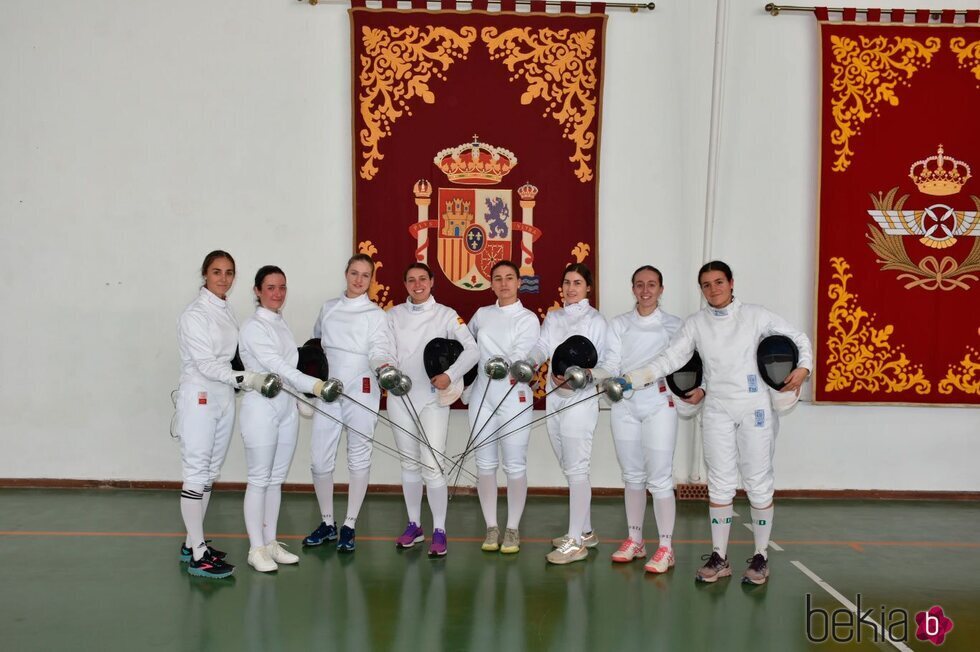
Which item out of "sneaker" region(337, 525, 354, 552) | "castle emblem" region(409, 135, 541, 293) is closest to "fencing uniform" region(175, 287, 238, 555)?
"sneaker" region(337, 525, 354, 552)

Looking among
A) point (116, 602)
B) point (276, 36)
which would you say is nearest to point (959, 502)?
point (116, 602)

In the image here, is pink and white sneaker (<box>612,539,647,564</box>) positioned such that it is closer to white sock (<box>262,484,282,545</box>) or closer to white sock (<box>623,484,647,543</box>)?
white sock (<box>623,484,647,543</box>)

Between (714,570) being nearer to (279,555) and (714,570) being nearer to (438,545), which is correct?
(438,545)

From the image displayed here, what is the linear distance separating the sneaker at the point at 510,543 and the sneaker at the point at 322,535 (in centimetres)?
92

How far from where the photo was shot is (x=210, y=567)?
3.67m

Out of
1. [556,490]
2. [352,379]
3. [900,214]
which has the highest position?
[900,214]

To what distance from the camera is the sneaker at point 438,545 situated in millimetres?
4012

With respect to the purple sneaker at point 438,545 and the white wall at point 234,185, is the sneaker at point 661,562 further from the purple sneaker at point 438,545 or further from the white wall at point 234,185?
the white wall at point 234,185

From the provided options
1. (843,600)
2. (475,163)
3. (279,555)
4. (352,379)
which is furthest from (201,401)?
(843,600)

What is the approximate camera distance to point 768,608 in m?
3.39

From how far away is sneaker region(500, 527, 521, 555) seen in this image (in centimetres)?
410

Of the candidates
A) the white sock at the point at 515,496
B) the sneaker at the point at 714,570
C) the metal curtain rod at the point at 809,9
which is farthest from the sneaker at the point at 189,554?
the metal curtain rod at the point at 809,9

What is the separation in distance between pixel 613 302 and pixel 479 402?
6.05ft

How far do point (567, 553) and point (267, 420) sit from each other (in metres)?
1.60
